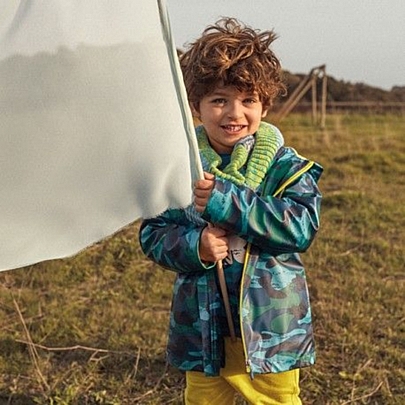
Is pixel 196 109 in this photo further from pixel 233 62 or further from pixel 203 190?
pixel 203 190

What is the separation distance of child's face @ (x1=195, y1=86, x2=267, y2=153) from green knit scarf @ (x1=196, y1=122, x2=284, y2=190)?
0.03m

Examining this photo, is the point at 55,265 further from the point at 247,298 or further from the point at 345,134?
the point at 345,134

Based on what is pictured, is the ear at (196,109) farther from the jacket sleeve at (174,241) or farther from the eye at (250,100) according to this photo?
the jacket sleeve at (174,241)

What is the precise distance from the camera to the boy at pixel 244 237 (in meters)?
2.00

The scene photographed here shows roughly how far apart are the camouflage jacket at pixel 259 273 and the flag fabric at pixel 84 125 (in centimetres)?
25

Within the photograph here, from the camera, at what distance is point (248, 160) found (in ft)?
6.73

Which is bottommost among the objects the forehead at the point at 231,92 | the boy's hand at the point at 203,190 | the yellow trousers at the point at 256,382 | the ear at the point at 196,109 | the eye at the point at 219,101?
the yellow trousers at the point at 256,382

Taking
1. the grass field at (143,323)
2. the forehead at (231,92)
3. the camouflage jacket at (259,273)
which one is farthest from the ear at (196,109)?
the grass field at (143,323)

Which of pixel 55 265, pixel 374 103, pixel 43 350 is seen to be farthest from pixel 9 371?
pixel 374 103

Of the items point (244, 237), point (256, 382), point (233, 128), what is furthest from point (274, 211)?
point (256, 382)

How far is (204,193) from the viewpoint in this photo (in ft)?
6.15

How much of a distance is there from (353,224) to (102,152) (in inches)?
157

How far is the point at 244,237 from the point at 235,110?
318 millimetres

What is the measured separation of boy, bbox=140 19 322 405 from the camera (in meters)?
2.00
